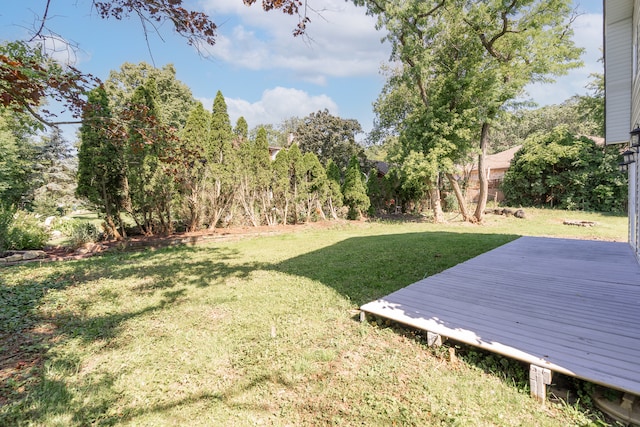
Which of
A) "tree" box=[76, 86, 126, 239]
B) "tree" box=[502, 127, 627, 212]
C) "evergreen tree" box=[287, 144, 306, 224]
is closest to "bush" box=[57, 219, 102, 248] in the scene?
"tree" box=[76, 86, 126, 239]

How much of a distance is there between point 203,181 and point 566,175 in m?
18.8

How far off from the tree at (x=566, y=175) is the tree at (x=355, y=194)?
10.9 meters

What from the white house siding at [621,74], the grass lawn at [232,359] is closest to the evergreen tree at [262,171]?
the grass lawn at [232,359]

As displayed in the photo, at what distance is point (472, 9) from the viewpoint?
11.1 meters

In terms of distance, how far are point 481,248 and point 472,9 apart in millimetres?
9937

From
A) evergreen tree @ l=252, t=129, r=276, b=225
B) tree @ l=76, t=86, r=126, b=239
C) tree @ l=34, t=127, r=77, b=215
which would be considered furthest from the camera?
tree @ l=34, t=127, r=77, b=215

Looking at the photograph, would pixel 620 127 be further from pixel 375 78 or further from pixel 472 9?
pixel 375 78

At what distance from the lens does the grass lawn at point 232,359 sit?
2102mm

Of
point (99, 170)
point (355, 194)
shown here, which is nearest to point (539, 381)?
point (99, 170)

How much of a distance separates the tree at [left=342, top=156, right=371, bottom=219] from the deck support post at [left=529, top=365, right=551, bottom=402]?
1166 centimetres

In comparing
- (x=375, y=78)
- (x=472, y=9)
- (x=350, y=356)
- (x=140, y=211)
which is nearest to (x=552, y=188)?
(x=472, y=9)

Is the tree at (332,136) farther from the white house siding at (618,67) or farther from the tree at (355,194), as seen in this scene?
the white house siding at (618,67)

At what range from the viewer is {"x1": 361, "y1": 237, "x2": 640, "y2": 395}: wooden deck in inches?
87.8

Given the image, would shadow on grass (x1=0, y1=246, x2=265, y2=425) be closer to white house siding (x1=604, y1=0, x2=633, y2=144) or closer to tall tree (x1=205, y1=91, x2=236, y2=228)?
tall tree (x1=205, y1=91, x2=236, y2=228)
